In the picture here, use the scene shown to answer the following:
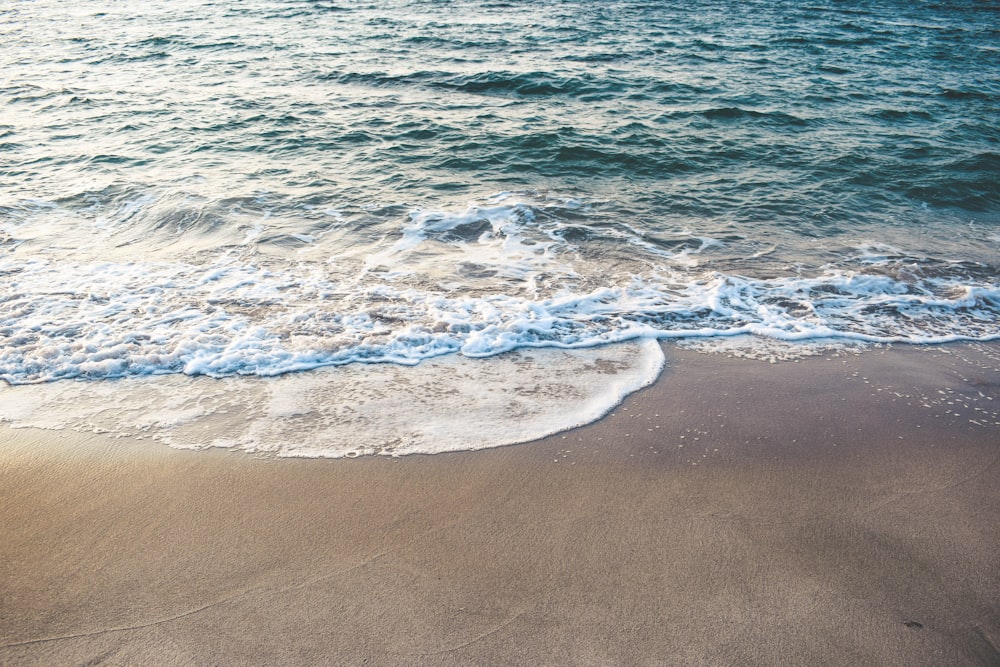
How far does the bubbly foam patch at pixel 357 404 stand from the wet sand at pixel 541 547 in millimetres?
148

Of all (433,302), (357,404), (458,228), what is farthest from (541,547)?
(458,228)

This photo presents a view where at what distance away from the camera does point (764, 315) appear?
535 centimetres

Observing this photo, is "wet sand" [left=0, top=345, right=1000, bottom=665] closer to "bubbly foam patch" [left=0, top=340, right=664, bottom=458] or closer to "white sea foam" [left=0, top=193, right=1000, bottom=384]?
"bubbly foam patch" [left=0, top=340, right=664, bottom=458]

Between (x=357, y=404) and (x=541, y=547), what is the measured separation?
5.46 feet

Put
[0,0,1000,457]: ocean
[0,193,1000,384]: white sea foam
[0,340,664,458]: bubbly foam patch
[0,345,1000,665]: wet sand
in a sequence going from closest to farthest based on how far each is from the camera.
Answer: [0,345,1000,665]: wet sand, [0,340,664,458]: bubbly foam patch, [0,0,1000,457]: ocean, [0,193,1000,384]: white sea foam

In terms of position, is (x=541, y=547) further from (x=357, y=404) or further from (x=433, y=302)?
(x=433, y=302)

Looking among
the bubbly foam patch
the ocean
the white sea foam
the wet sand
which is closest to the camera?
the wet sand

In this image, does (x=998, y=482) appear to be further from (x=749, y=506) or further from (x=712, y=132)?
(x=712, y=132)

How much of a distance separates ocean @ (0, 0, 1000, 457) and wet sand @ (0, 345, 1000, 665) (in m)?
0.39

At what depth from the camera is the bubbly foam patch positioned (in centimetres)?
378

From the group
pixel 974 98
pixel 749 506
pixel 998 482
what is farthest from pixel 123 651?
pixel 974 98

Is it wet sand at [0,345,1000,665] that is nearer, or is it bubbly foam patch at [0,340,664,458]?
wet sand at [0,345,1000,665]

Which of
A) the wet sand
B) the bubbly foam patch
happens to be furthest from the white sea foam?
the wet sand

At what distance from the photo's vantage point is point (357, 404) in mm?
4141
